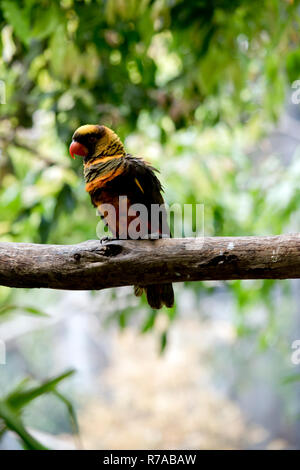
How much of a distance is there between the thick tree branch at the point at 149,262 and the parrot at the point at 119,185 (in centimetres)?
10

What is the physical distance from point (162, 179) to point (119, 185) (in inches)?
31.6

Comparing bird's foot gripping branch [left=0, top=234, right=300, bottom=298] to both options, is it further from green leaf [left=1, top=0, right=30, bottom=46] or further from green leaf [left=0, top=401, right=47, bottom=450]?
green leaf [left=1, top=0, right=30, bottom=46]

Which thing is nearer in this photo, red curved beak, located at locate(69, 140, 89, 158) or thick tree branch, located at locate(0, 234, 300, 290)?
thick tree branch, located at locate(0, 234, 300, 290)

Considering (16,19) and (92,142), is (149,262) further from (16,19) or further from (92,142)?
(16,19)

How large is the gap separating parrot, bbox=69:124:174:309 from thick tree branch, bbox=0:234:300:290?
104 mm

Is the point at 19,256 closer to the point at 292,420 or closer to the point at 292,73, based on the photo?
the point at 292,73

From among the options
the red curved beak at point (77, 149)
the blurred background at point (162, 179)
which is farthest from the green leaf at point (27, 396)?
the red curved beak at point (77, 149)

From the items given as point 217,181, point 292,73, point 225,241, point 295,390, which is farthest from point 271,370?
point 225,241

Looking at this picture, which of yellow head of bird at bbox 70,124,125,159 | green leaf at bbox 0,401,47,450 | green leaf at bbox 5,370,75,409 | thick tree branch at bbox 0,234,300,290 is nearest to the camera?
thick tree branch at bbox 0,234,300,290

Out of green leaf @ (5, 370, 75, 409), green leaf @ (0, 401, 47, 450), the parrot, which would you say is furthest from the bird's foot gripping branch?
green leaf @ (5, 370, 75, 409)

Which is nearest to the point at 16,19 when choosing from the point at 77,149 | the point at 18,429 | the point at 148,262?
the point at 77,149

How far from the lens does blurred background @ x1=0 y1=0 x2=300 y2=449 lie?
1.50m

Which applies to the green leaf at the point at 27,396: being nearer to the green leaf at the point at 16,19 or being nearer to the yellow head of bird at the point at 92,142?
the yellow head of bird at the point at 92,142

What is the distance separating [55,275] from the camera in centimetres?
99
